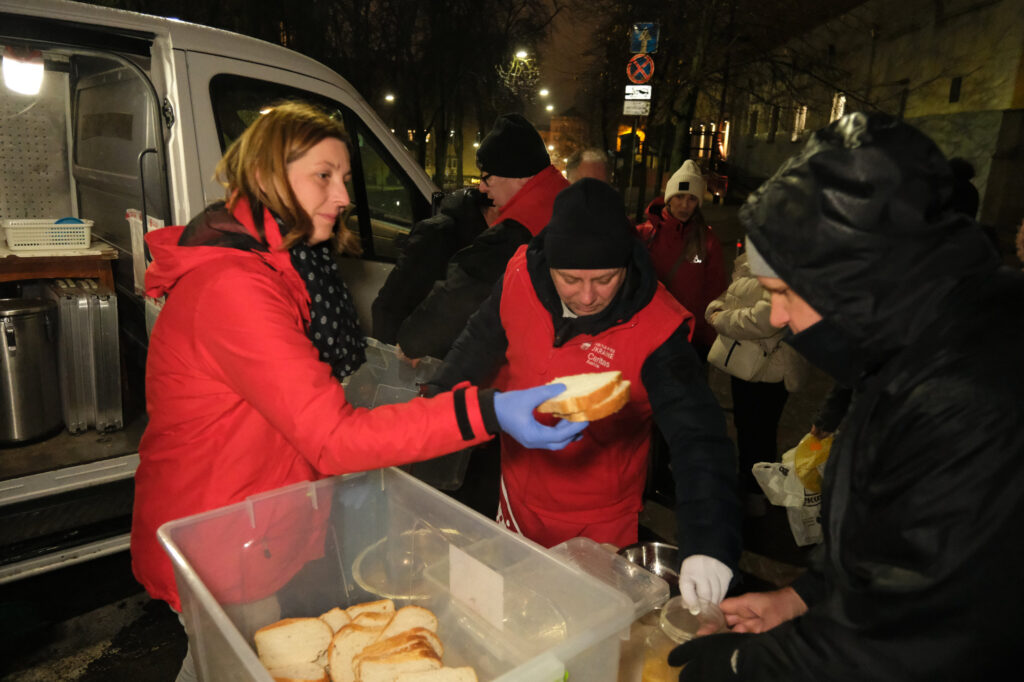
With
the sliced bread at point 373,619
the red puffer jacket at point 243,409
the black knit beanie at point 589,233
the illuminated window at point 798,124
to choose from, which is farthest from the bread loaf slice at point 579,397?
the illuminated window at point 798,124

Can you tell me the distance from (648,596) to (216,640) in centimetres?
90

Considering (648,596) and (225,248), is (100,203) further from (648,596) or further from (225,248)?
(648,596)

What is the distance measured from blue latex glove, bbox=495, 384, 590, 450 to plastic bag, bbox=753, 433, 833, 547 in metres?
2.28

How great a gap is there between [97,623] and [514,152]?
3.35 m

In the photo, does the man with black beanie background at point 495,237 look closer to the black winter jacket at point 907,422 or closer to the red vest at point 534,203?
the red vest at point 534,203

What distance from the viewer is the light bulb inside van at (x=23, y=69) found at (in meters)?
3.31

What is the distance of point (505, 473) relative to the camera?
8.38 ft

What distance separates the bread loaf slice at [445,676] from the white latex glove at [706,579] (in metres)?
0.56

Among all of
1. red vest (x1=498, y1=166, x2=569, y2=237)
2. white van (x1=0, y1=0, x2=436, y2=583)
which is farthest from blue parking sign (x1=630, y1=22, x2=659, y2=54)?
red vest (x1=498, y1=166, x2=569, y2=237)

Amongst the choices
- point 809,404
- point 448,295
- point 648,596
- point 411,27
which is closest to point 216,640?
point 648,596

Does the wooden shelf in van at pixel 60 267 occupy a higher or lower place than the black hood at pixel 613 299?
lower

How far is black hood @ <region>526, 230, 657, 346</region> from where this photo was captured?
6.91 ft

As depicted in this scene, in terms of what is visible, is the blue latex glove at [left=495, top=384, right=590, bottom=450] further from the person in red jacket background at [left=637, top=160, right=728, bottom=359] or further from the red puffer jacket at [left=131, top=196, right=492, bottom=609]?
the person in red jacket background at [left=637, top=160, right=728, bottom=359]

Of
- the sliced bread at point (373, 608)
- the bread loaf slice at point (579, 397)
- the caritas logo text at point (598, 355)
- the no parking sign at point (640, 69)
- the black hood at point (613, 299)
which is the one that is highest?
the no parking sign at point (640, 69)
